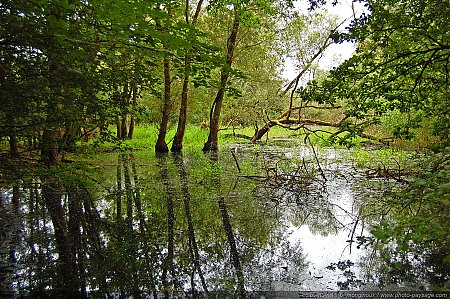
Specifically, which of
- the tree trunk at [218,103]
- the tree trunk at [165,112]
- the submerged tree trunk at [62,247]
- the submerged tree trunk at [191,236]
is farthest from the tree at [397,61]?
the tree trunk at [165,112]

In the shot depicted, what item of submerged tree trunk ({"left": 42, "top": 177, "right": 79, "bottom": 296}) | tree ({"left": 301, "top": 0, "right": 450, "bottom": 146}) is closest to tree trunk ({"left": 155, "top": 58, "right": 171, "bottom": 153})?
submerged tree trunk ({"left": 42, "top": 177, "right": 79, "bottom": 296})

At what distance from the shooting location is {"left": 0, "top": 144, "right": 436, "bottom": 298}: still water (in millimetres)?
2719

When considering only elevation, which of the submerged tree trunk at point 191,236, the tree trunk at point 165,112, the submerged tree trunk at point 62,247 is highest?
the tree trunk at point 165,112

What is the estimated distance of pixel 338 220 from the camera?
446cm

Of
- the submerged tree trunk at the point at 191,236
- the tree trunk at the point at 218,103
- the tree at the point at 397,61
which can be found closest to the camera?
the submerged tree trunk at the point at 191,236

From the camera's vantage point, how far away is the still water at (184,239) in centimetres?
272

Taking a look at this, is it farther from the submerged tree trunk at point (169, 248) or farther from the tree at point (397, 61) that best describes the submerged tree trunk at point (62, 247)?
the tree at point (397, 61)

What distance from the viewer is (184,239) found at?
3.73 meters

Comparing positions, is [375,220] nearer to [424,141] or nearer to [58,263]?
[58,263]

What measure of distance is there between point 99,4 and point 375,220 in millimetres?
3867

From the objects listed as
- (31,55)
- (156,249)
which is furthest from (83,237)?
(31,55)

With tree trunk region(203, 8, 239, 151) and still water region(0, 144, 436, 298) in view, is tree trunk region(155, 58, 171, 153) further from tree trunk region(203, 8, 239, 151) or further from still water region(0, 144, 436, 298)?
still water region(0, 144, 436, 298)

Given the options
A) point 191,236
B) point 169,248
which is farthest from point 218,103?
point 169,248

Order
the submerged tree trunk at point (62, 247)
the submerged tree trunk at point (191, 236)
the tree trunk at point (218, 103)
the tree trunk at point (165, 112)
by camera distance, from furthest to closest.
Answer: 1. the tree trunk at point (165, 112)
2. the tree trunk at point (218, 103)
3. the submerged tree trunk at point (191, 236)
4. the submerged tree trunk at point (62, 247)
